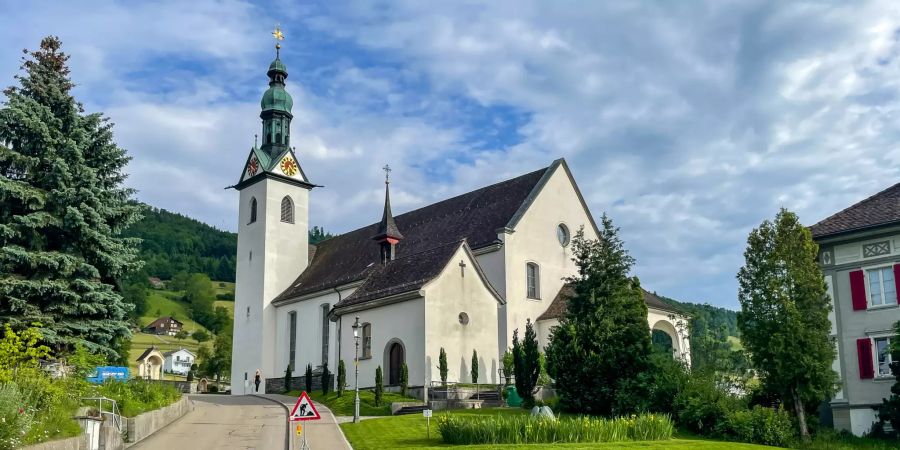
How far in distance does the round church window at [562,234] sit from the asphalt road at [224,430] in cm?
1732

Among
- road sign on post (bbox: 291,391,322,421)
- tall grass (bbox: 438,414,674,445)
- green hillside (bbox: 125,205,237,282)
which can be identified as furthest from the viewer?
green hillside (bbox: 125,205,237,282)

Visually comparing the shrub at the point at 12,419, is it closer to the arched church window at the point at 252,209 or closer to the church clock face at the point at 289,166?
the church clock face at the point at 289,166

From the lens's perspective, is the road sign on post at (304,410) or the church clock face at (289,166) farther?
the church clock face at (289,166)

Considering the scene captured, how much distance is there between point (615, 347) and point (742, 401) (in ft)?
15.6

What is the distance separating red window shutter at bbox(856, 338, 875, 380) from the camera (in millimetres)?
30500

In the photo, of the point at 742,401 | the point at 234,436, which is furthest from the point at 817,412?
the point at 234,436

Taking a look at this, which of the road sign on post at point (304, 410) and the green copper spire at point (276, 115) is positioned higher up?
the green copper spire at point (276, 115)

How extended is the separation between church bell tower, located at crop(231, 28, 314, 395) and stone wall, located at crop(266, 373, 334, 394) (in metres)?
0.76

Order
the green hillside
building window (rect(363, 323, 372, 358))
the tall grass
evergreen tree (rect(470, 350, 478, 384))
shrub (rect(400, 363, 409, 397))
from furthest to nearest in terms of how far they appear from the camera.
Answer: the green hillside → building window (rect(363, 323, 372, 358)) → evergreen tree (rect(470, 350, 478, 384)) → shrub (rect(400, 363, 409, 397)) → the tall grass

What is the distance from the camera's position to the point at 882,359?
101ft

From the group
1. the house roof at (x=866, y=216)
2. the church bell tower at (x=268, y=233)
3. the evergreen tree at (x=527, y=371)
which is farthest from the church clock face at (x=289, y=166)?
the house roof at (x=866, y=216)

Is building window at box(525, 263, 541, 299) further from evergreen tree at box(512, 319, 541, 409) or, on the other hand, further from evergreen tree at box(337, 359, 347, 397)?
evergreen tree at box(337, 359, 347, 397)

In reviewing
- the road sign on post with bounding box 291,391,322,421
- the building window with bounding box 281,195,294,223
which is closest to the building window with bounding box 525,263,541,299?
the building window with bounding box 281,195,294,223

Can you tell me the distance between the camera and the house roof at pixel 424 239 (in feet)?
128
